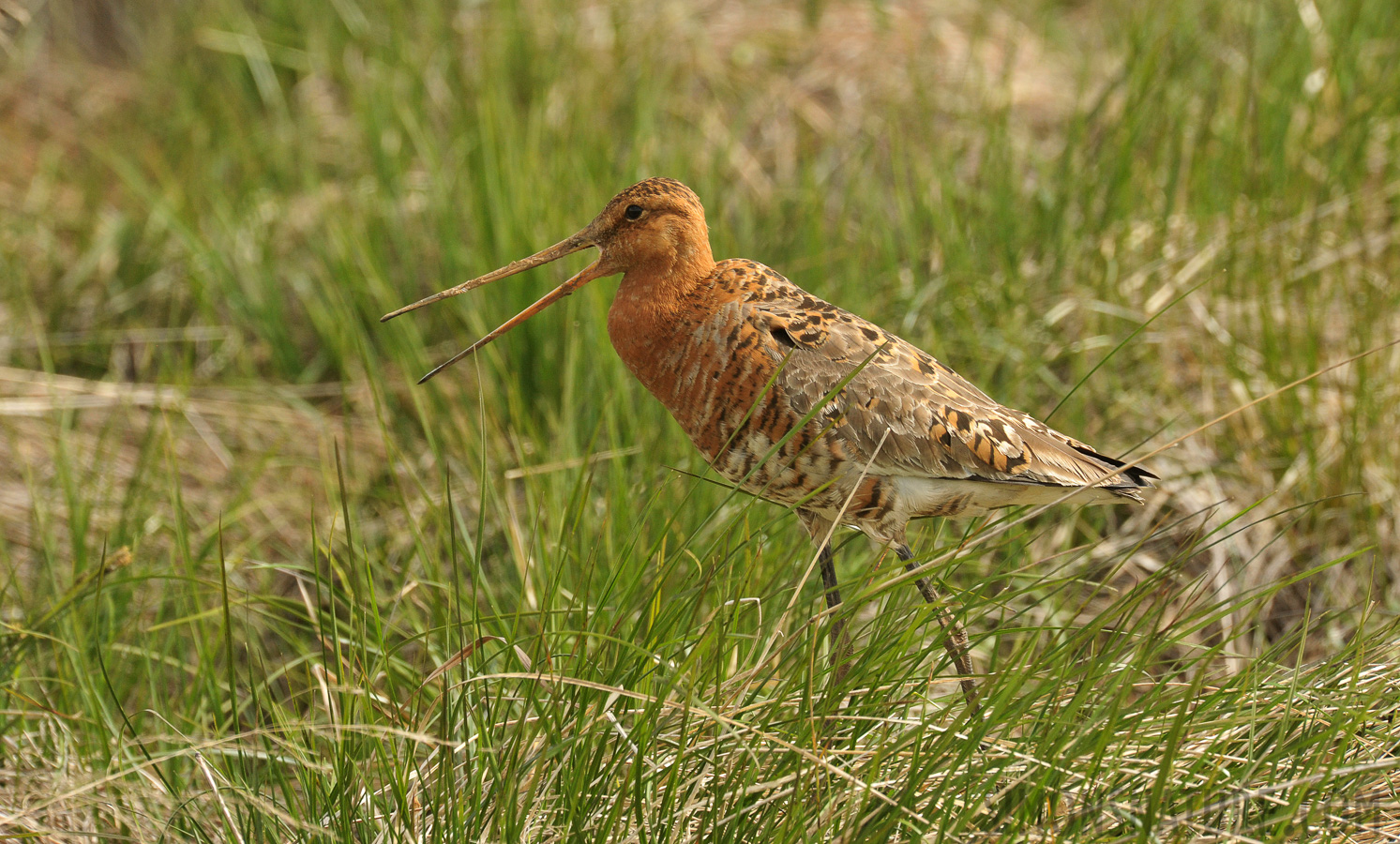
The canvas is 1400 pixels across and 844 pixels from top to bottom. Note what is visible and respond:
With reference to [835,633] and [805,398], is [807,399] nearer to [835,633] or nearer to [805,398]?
[805,398]

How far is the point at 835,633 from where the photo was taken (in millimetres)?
3018

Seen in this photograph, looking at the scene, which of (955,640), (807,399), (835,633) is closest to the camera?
(955,640)

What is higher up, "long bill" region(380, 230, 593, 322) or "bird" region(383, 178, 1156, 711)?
"long bill" region(380, 230, 593, 322)

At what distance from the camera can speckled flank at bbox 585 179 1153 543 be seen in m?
2.90

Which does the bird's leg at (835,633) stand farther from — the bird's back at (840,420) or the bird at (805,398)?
the bird's back at (840,420)

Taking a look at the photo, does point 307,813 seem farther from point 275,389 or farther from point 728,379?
point 275,389

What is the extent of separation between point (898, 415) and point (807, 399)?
0.23 metres

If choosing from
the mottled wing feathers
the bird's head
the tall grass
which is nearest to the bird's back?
the mottled wing feathers

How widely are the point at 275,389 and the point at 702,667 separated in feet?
10.3

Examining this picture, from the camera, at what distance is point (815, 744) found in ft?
7.67

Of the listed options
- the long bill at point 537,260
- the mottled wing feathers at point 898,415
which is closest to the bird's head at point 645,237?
the long bill at point 537,260

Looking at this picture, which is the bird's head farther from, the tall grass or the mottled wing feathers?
the tall grass

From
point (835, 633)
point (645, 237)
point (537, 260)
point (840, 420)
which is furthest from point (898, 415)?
point (537, 260)

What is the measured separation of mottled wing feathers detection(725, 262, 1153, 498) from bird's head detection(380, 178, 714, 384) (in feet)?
0.71
